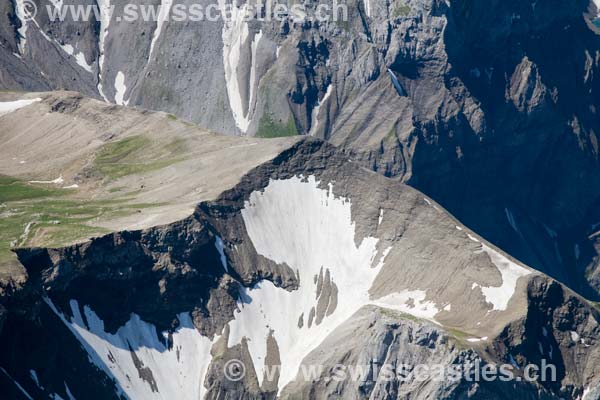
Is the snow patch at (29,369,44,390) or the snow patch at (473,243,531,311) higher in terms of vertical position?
the snow patch at (473,243,531,311)

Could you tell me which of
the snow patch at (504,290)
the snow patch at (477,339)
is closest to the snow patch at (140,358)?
the snow patch at (477,339)

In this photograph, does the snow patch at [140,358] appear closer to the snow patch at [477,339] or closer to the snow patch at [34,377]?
the snow patch at [34,377]

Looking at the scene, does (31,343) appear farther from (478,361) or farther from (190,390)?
(478,361)

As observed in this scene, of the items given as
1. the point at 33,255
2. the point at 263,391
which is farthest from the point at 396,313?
the point at 33,255

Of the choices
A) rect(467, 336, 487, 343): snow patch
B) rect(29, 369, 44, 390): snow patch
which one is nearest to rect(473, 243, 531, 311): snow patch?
rect(467, 336, 487, 343): snow patch

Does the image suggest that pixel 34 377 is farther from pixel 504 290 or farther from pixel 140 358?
pixel 504 290

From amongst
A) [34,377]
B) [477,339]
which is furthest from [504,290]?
[34,377]

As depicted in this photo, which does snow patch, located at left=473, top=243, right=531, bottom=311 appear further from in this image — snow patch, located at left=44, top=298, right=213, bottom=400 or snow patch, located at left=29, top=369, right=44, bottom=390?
snow patch, located at left=29, top=369, right=44, bottom=390

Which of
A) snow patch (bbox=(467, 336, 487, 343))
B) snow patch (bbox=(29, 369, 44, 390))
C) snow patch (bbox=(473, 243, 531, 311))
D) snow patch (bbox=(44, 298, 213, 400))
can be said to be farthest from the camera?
snow patch (bbox=(473, 243, 531, 311))
